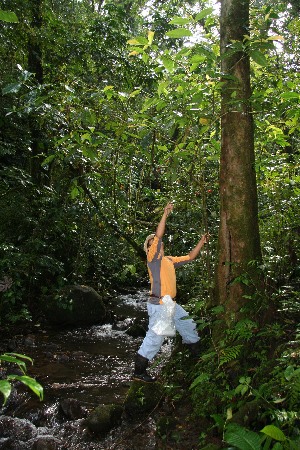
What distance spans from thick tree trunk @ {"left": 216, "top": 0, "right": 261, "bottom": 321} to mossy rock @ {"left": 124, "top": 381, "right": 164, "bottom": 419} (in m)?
1.26

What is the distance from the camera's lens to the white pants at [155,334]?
15.0ft

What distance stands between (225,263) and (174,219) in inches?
95.3

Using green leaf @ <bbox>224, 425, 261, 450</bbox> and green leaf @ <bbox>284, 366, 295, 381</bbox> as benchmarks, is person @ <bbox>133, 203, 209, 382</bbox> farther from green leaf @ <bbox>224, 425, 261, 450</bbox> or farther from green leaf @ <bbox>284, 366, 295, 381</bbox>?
green leaf @ <bbox>224, 425, 261, 450</bbox>

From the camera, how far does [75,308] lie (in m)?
8.49

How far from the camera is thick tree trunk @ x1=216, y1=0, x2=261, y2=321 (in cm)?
407

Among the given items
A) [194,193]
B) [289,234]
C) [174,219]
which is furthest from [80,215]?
[289,234]

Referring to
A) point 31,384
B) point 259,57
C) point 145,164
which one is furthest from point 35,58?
point 31,384

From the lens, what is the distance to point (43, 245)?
7824mm

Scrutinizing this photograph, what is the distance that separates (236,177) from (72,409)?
334 centimetres

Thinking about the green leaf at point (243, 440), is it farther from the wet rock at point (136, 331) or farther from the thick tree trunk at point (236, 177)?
the wet rock at point (136, 331)

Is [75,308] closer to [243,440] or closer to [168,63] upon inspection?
[168,63]

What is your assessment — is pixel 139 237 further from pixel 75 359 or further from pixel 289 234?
pixel 289 234

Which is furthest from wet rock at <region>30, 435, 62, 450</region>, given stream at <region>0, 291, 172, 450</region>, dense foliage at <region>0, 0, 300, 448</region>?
dense foliage at <region>0, 0, 300, 448</region>

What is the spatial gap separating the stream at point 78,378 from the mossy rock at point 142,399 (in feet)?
0.59
